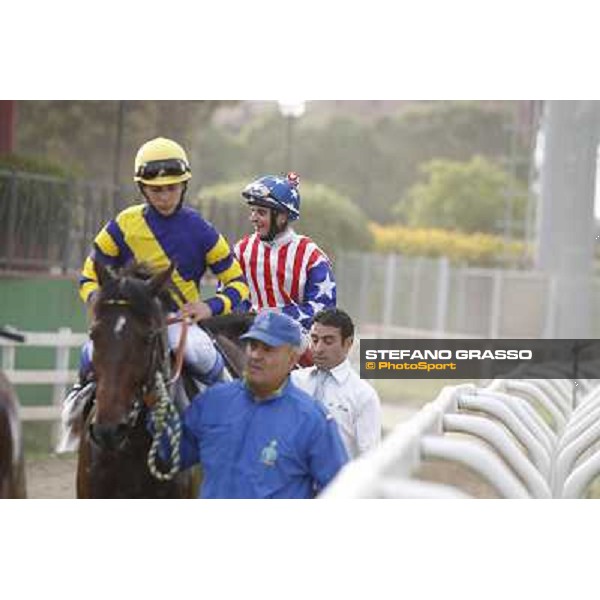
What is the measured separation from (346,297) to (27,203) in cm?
125

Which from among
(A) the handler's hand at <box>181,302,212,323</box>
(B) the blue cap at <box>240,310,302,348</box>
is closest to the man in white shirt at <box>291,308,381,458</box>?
(A) the handler's hand at <box>181,302,212,323</box>

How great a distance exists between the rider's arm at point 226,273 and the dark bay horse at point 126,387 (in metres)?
0.24

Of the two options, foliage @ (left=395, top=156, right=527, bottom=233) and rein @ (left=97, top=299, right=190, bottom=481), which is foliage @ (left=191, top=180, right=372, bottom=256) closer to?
foliage @ (left=395, top=156, right=527, bottom=233)

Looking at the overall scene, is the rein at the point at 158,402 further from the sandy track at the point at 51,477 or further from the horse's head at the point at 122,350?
the sandy track at the point at 51,477

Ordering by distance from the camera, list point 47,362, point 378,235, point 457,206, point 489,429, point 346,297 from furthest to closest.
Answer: point 457,206, point 378,235, point 346,297, point 47,362, point 489,429

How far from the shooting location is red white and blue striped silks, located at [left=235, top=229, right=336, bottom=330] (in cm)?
506

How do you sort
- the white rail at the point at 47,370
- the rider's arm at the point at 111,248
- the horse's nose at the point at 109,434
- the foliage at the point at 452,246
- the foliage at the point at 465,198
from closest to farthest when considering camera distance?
the horse's nose at the point at 109,434, the rider's arm at the point at 111,248, the white rail at the point at 47,370, the foliage at the point at 465,198, the foliage at the point at 452,246

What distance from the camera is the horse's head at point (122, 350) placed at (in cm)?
412

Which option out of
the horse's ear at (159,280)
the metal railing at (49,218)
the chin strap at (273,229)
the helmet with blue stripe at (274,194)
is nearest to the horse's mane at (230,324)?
the chin strap at (273,229)

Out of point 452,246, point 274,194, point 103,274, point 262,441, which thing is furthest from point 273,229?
point 452,246

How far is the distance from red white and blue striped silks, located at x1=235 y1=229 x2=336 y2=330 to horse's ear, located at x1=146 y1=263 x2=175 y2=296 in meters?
0.80

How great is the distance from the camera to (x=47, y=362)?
4949 millimetres

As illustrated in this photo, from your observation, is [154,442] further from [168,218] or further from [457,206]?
[457,206]
